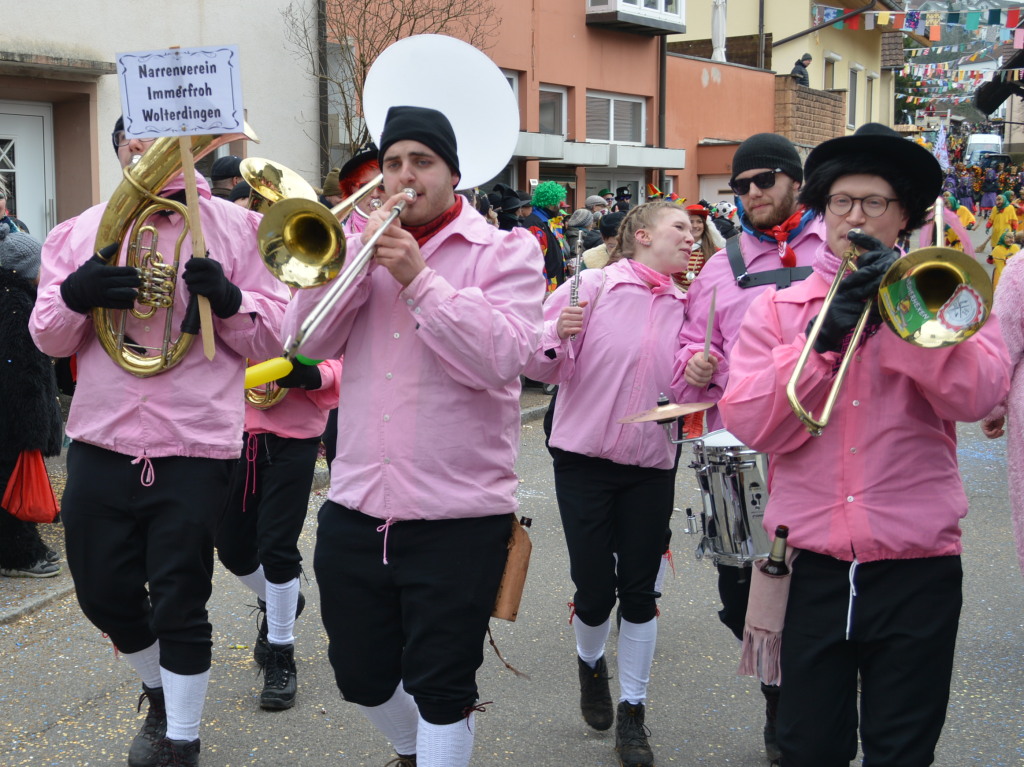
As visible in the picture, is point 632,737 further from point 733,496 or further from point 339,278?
point 339,278

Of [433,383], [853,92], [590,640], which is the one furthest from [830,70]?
[433,383]

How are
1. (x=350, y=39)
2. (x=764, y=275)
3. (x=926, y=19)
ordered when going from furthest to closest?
1. (x=926, y=19)
2. (x=350, y=39)
3. (x=764, y=275)

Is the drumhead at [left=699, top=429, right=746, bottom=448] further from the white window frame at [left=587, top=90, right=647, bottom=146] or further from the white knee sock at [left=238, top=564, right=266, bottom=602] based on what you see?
the white window frame at [left=587, top=90, right=647, bottom=146]

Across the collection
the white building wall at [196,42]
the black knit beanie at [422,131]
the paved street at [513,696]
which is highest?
the white building wall at [196,42]

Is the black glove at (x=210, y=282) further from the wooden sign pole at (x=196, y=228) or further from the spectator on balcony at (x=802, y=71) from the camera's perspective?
the spectator on balcony at (x=802, y=71)

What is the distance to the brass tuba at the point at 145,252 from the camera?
11.1 feet

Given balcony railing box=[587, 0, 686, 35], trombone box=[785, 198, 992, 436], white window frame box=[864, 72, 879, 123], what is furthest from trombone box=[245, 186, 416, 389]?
white window frame box=[864, 72, 879, 123]

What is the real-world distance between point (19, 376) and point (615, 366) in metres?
3.07

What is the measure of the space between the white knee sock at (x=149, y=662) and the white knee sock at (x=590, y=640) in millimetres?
1402

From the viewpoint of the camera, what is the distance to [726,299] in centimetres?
387

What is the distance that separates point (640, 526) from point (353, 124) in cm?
953

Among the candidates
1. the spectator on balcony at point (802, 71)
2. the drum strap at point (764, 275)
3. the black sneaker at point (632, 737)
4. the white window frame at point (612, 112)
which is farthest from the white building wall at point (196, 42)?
the spectator on balcony at point (802, 71)

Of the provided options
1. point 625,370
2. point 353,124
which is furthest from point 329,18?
point 625,370

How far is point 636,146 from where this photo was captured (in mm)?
19203
